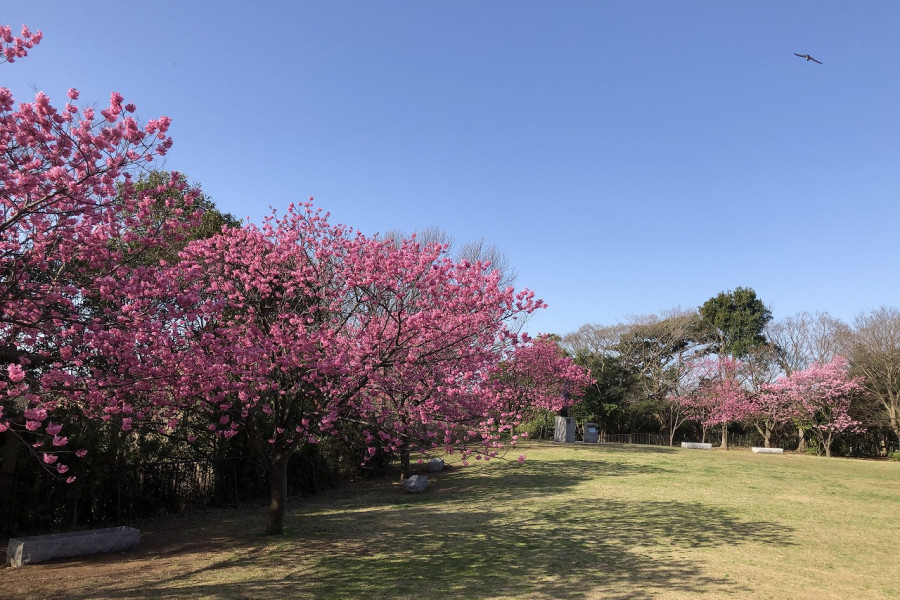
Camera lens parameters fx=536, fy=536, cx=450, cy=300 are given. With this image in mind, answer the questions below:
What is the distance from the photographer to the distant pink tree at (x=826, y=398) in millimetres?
27938

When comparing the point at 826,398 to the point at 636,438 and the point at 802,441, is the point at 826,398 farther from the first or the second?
the point at 636,438

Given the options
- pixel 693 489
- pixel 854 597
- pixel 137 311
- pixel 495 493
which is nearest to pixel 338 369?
pixel 137 311

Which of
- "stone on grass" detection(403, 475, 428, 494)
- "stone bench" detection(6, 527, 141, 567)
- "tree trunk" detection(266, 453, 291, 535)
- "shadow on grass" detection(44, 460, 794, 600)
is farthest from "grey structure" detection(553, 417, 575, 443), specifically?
"stone bench" detection(6, 527, 141, 567)

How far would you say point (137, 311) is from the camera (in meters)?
6.33

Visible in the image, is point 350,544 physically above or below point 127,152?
below

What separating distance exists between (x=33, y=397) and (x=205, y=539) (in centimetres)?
429

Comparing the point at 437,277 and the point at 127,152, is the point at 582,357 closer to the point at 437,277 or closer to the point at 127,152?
the point at 437,277

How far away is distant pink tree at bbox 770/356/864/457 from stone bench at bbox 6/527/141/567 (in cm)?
3172

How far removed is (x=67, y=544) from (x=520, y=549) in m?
5.97

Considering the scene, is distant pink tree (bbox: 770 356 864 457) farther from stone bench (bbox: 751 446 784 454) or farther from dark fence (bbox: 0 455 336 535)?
dark fence (bbox: 0 455 336 535)

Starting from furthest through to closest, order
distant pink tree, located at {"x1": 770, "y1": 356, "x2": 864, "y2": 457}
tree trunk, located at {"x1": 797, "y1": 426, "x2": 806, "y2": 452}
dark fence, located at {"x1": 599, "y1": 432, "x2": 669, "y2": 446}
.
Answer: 1. dark fence, located at {"x1": 599, "y1": 432, "x2": 669, "y2": 446}
2. tree trunk, located at {"x1": 797, "y1": 426, "x2": 806, "y2": 452}
3. distant pink tree, located at {"x1": 770, "y1": 356, "x2": 864, "y2": 457}

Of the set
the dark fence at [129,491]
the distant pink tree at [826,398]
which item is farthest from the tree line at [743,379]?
the dark fence at [129,491]

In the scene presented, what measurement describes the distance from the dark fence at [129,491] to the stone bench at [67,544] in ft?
4.42

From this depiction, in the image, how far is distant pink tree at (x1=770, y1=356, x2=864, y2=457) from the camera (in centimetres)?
2794
